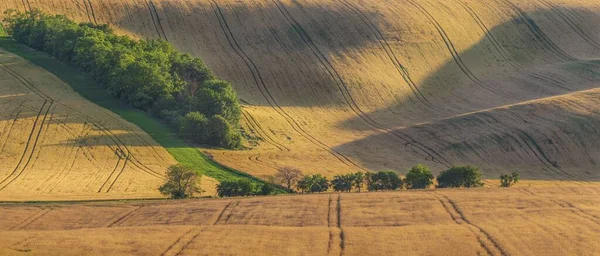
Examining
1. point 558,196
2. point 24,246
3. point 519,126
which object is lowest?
point 24,246

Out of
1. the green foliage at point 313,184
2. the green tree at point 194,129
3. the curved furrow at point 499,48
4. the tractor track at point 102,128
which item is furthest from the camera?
the curved furrow at point 499,48

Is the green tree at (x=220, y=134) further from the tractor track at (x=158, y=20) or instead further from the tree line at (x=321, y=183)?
the tractor track at (x=158, y=20)

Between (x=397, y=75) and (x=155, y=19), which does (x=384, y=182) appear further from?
(x=155, y=19)

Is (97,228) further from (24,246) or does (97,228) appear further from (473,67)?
(473,67)

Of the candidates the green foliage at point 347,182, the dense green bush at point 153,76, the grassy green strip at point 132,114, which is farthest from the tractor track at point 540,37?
the green foliage at point 347,182

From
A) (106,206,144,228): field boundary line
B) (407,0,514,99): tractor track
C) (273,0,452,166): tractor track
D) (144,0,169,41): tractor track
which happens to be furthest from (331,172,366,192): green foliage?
(144,0,169,41): tractor track

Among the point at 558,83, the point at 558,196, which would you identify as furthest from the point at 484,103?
the point at 558,196
